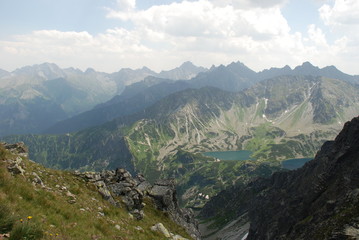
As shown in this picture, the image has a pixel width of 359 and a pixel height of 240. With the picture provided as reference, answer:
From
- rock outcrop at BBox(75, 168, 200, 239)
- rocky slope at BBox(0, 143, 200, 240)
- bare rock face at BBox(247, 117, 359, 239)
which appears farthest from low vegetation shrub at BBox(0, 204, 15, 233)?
bare rock face at BBox(247, 117, 359, 239)

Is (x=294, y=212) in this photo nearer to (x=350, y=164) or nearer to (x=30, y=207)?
(x=350, y=164)

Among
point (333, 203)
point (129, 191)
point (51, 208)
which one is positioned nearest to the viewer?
point (51, 208)

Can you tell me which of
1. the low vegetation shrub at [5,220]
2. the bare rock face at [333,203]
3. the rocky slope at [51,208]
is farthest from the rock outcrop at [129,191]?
the bare rock face at [333,203]

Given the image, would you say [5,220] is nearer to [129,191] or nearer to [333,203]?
[129,191]

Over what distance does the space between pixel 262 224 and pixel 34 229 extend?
373ft

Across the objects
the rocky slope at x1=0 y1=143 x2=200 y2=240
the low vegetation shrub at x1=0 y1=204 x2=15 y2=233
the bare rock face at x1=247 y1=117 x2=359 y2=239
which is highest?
the low vegetation shrub at x1=0 y1=204 x2=15 y2=233

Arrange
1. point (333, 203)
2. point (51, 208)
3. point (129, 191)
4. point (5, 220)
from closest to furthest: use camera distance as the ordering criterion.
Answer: point (5, 220), point (51, 208), point (129, 191), point (333, 203)

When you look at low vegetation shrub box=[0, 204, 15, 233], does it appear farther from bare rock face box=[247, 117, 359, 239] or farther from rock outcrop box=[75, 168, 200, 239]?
bare rock face box=[247, 117, 359, 239]

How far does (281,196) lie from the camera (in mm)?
120875

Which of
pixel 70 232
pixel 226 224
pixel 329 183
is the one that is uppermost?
pixel 70 232

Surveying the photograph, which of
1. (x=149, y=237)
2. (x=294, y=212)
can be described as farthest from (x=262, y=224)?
(x=149, y=237)

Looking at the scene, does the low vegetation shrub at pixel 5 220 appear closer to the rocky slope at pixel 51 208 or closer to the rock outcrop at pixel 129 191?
the rocky slope at pixel 51 208

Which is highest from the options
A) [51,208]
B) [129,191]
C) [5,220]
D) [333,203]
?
[5,220]

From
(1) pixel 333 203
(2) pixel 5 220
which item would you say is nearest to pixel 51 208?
(2) pixel 5 220
